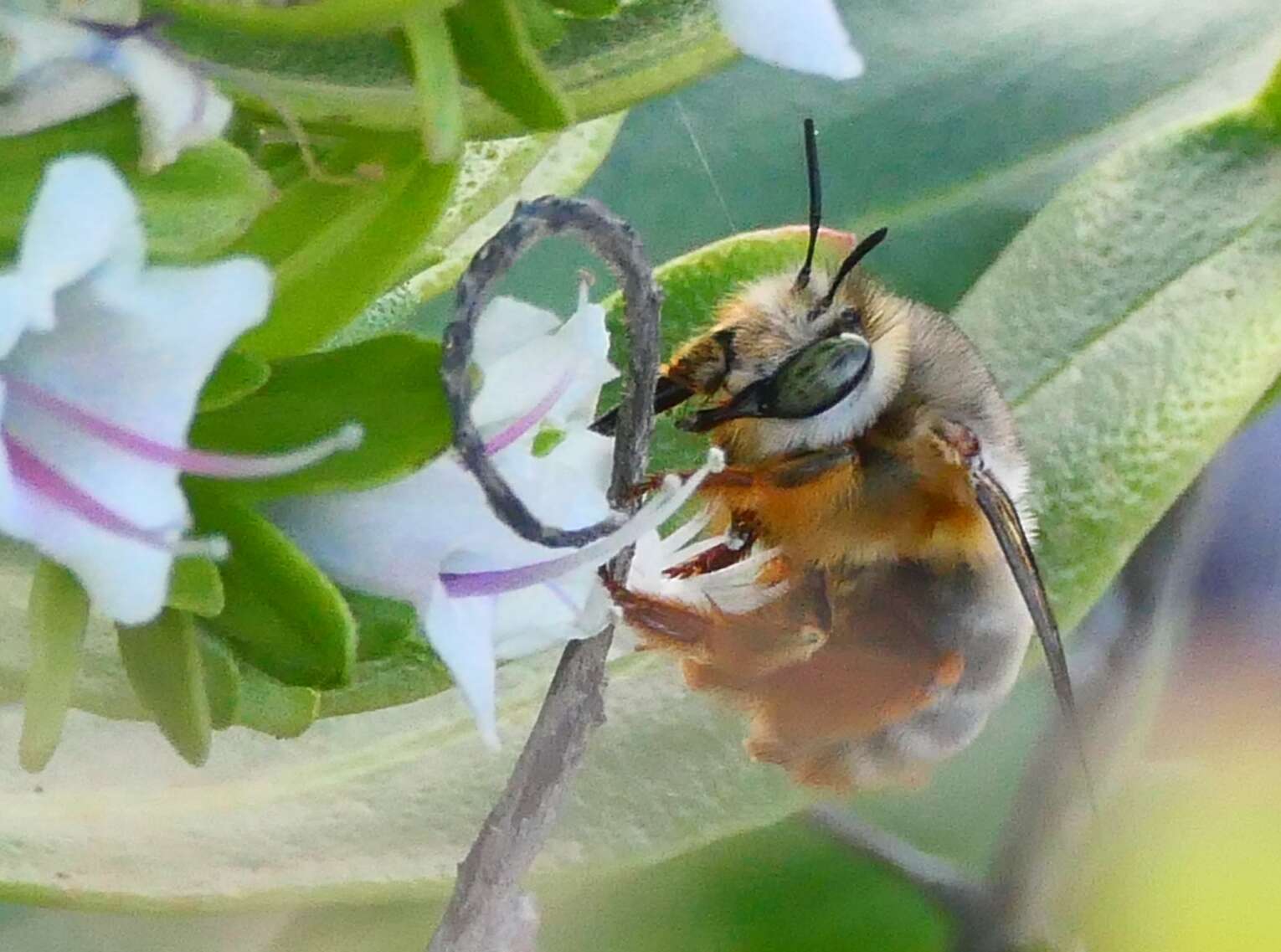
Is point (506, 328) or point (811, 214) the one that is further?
point (811, 214)

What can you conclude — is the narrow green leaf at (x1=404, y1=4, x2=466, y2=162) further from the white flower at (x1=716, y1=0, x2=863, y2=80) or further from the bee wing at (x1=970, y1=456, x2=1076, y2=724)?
the bee wing at (x1=970, y1=456, x2=1076, y2=724)

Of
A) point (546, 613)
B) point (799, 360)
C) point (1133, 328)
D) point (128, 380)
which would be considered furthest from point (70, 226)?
point (1133, 328)

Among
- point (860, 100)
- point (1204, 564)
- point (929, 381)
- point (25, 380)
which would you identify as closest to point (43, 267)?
point (25, 380)

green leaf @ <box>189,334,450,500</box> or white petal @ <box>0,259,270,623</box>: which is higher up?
white petal @ <box>0,259,270,623</box>

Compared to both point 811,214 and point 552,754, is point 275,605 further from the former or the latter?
point 811,214

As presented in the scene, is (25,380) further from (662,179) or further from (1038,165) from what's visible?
(1038,165)

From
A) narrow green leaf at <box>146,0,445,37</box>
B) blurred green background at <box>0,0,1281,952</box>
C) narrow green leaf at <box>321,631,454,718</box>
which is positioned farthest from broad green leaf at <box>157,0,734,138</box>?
blurred green background at <box>0,0,1281,952</box>
